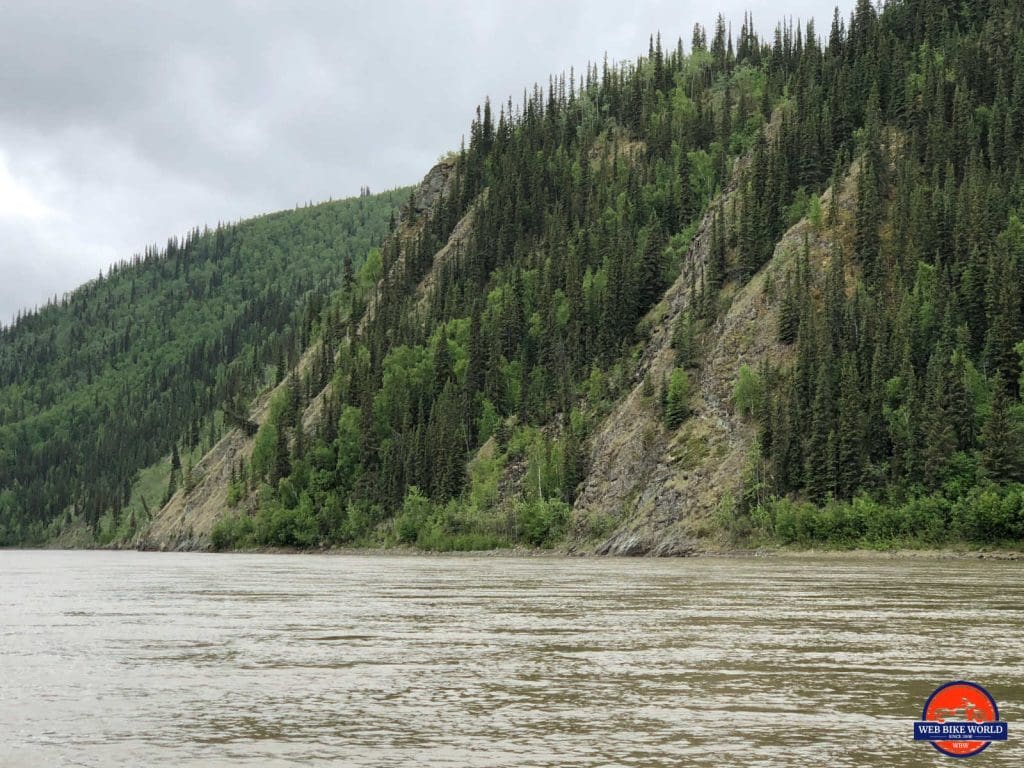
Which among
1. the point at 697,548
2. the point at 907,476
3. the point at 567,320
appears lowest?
the point at 697,548

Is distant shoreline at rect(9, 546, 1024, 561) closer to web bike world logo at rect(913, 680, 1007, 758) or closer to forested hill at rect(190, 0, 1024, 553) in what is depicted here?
forested hill at rect(190, 0, 1024, 553)

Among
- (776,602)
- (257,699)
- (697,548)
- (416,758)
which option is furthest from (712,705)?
(697,548)

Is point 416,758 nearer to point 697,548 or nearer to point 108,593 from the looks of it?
point 108,593

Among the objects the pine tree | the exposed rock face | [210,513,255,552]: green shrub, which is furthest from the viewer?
[210,513,255,552]: green shrub

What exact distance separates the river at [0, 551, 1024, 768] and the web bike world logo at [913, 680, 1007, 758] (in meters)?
0.36

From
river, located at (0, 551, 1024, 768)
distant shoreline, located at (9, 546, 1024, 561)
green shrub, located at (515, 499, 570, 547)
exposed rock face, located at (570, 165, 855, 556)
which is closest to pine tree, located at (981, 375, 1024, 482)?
distant shoreline, located at (9, 546, 1024, 561)

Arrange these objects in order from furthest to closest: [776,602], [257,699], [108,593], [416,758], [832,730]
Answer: [108,593] → [776,602] → [257,699] → [832,730] → [416,758]

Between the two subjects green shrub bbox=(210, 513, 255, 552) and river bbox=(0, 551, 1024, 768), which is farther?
green shrub bbox=(210, 513, 255, 552)

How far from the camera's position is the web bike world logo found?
18141mm

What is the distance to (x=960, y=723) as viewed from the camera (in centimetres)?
1972

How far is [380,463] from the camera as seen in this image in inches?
7697

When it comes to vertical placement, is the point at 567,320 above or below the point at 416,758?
above

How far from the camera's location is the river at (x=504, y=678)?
1822cm

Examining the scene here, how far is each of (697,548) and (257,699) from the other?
4001 inches
